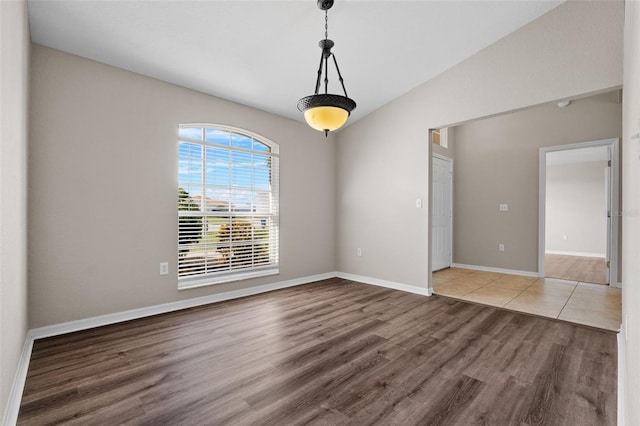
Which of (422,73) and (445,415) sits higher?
(422,73)

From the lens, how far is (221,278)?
381cm

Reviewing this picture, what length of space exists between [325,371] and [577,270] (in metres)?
5.99

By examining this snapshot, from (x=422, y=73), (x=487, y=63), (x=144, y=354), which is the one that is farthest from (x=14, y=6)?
(x=487, y=63)

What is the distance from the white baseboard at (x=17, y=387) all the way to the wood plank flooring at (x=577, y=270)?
6.58 meters

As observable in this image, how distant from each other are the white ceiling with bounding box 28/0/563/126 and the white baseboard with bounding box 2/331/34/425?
2.51 meters

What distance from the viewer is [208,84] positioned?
3.44 m

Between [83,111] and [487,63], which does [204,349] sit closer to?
[83,111]

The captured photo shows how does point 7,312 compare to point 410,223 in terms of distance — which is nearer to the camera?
point 7,312

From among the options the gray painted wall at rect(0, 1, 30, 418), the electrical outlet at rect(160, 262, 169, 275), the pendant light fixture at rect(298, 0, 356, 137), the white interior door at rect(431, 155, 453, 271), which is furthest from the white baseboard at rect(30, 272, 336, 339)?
the white interior door at rect(431, 155, 453, 271)

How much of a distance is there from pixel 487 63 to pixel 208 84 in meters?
3.21

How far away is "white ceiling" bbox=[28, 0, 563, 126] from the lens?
95.1 inches

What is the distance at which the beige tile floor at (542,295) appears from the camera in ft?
10.6

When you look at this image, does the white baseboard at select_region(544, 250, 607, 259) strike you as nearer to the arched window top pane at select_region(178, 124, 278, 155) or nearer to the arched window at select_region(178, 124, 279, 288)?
the arched window at select_region(178, 124, 279, 288)

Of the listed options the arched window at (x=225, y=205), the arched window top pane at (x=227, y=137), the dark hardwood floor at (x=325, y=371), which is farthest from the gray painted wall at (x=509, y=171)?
the arched window at (x=225, y=205)
